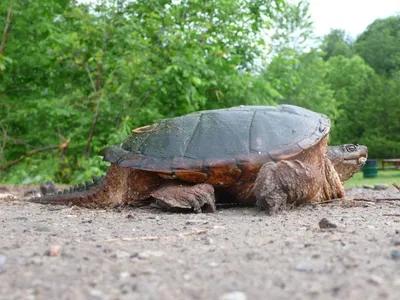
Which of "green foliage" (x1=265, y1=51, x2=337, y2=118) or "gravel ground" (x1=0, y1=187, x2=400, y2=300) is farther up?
"green foliage" (x1=265, y1=51, x2=337, y2=118)

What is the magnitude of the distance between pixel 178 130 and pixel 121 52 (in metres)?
5.28

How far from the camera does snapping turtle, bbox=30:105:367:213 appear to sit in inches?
133

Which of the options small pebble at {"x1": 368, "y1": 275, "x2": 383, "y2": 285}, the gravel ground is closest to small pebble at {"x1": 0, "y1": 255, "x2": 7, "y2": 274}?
the gravel ground

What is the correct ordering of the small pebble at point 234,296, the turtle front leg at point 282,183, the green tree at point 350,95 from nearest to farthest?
the small pebble at point 234,296
the turtle front leg at point 282,183
the green tree at point 350,95

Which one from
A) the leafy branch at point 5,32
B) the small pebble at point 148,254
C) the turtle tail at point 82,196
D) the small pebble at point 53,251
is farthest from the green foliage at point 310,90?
the small pebble at point 53,251

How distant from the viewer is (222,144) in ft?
11.6

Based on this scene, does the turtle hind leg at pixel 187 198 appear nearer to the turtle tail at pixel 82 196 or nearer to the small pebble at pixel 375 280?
the turtle tail at pixel 82 196

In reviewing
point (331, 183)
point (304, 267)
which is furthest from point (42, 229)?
point (331, 183)

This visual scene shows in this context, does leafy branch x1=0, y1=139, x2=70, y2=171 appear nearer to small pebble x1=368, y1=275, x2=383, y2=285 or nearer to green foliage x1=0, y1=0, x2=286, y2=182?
green foliage x1=0, y1=0, x2=286, y2=182

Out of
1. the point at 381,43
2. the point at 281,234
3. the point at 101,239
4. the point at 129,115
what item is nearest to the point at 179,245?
the point at 101,239

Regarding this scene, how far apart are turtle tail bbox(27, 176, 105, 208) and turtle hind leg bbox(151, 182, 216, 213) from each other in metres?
0.67

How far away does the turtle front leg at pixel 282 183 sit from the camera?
3.19 meters

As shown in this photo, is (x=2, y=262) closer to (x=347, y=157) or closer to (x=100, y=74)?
(x=347, y=157)

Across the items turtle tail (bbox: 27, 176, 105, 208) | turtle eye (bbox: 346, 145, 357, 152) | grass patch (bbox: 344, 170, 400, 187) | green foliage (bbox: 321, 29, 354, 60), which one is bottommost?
grass patch (bbox: 344, 170, 400, 187)
